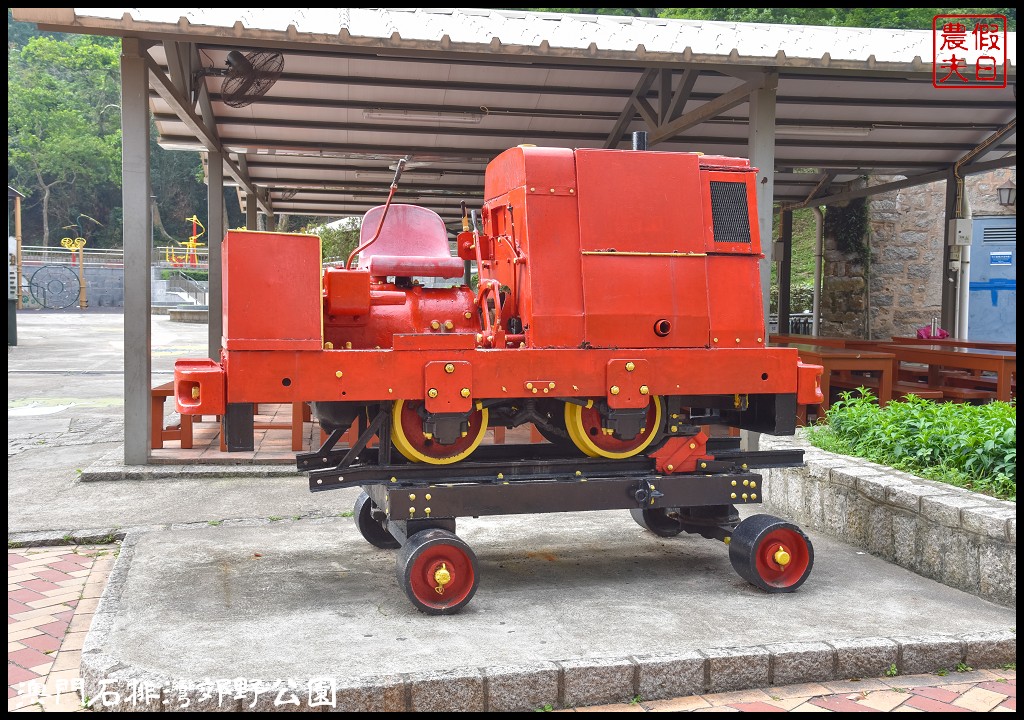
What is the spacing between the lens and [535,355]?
4.34m

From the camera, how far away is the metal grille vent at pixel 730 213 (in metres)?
4.73

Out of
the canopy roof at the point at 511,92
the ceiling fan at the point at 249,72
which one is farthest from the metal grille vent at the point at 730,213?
the ceiling fan at the point at 249,72

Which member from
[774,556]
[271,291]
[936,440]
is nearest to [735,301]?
[774,556]

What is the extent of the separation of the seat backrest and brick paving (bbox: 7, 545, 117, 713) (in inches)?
91.0

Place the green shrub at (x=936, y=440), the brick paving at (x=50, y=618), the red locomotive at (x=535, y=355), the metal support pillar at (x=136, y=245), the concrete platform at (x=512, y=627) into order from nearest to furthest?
the concrete platform at (x=512, y=627), the brick paving at (x=50, y=618), the red locomotive at (x=535, y=355), the green shrub at (x=936, y=440), the metal support pillar at (x=136, y=245)

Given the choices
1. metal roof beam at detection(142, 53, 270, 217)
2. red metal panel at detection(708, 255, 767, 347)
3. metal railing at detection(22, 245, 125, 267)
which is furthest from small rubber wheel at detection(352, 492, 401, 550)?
metal railing at detection(22, 245, 125, 267)

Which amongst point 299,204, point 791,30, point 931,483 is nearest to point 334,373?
point 931,483

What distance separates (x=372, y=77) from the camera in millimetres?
9031

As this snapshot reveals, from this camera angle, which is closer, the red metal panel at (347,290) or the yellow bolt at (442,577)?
the yellow bolt at (442,577)

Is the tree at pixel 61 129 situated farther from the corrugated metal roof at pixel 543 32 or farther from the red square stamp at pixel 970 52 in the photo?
the red square stamp at pixel 970 52

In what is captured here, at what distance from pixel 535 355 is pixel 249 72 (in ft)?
17.7

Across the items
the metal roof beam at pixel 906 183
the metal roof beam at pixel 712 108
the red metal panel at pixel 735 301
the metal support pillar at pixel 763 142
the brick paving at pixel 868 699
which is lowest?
the brick paving at pixel 868 699

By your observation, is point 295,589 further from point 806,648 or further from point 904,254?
point 904,254

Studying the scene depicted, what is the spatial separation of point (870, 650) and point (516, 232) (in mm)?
2573
